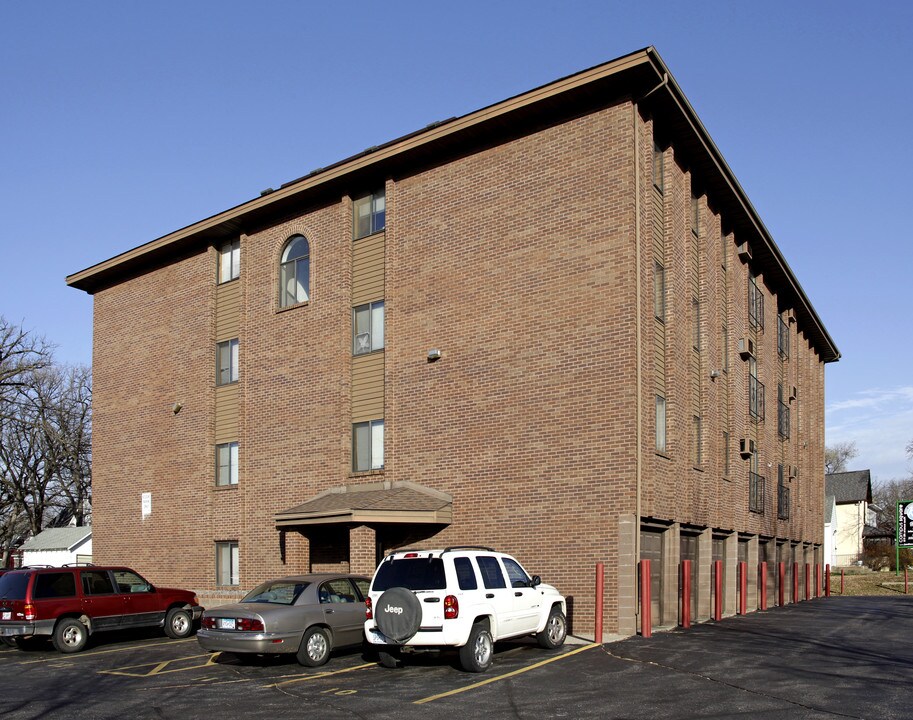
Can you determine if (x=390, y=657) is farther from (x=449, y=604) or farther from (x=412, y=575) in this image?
(x=449, y=604)

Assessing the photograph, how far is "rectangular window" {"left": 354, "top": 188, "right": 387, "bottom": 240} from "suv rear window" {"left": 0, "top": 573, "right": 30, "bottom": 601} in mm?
11907

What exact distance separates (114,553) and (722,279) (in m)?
21.0

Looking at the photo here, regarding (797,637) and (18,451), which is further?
(18,451)

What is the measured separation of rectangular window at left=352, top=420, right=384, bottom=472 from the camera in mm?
24906

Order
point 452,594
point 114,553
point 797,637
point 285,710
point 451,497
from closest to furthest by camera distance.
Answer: point 285,710 → point 452,594 → point 797,637 → point 451,497 → point 114,553

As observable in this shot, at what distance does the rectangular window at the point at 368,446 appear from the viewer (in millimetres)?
24906

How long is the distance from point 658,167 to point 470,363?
663 centimetres

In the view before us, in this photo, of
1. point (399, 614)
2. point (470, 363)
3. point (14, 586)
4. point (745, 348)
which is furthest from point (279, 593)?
point (745, 348)

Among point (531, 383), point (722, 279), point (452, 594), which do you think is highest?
point (722, 279)

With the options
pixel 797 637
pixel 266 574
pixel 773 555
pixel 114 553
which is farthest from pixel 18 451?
pixel 797 637

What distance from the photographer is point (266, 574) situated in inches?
1049

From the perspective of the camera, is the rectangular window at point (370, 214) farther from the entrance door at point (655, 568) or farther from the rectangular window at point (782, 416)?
the rectangular window at point (782, 416)

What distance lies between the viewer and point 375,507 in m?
22.2

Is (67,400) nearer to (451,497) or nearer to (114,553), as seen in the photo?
(114,553)
